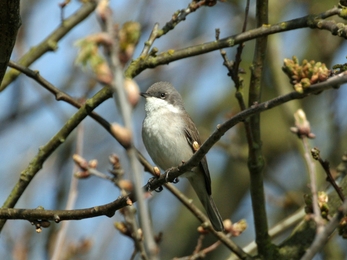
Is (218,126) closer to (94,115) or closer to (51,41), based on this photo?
(94,115)

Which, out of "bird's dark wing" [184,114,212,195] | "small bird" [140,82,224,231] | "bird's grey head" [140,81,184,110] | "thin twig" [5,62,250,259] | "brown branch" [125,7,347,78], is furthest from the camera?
"bird's grey head" [140,81,184,110]

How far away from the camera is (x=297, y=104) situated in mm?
6656

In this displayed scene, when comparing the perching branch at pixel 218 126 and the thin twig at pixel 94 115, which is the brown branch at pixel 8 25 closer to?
the thin twig at pixel 94 115

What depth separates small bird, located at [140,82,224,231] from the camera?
5293 mm

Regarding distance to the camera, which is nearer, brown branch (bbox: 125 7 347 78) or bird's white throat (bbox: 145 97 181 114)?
brown branch (bbox: 125 7 347 78)

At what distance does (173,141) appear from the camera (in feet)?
17.5

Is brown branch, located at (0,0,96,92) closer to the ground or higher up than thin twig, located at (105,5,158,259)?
higher up

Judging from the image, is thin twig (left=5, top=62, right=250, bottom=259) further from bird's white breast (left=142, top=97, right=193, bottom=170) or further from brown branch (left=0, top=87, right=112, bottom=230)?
bird's white breast (left=142, top=97, right=193, bottom=170)

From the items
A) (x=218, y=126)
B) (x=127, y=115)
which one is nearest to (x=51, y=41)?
(x=218, y=126)

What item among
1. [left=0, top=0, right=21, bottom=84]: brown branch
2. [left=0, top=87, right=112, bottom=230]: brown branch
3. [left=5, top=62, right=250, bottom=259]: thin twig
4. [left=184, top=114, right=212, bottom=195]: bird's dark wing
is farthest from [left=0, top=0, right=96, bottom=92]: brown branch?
[left=184, top=114, right=212, bottom=195]: bird's dark wing

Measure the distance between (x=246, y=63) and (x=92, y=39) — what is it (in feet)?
20.8

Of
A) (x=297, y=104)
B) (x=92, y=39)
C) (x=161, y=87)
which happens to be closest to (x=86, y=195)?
(x=161, y=87)

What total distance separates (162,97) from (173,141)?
750mm

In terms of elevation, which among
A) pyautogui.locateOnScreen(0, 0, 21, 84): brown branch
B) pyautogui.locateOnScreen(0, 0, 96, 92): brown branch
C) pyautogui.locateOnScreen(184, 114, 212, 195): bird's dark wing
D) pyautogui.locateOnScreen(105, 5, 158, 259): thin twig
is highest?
pyautogui.locateOnScreen(0, 0, 96, 92): brown branch
